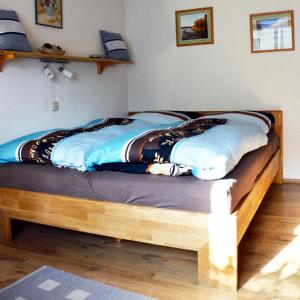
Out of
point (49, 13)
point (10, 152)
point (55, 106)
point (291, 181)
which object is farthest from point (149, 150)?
point (291, 181)

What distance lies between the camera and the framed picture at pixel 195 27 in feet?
12.3

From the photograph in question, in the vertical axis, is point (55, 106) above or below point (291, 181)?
above

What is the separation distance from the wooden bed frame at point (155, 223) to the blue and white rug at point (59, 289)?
28 centimetres

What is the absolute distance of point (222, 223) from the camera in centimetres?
171

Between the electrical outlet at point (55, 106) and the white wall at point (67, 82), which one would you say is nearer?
the white wall at point (67, 82)

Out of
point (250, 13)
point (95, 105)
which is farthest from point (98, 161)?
point (250, 13)

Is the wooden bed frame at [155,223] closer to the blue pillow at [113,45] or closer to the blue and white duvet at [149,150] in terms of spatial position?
the blue and white duvet at [149,150]

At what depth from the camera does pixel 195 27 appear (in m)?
3.80

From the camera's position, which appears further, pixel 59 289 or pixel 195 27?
pixel 195 27

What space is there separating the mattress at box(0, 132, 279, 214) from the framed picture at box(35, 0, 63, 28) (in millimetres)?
1261

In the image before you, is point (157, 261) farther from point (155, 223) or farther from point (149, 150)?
point (149, 150)

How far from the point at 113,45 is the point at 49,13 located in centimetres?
80

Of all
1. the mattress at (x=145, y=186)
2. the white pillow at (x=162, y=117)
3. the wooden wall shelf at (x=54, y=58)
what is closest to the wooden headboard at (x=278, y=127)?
the white pillow at (x=162, y=117)

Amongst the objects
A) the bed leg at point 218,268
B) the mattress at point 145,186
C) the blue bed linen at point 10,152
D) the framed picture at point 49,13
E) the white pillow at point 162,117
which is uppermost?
the framed picture at point 49,13
